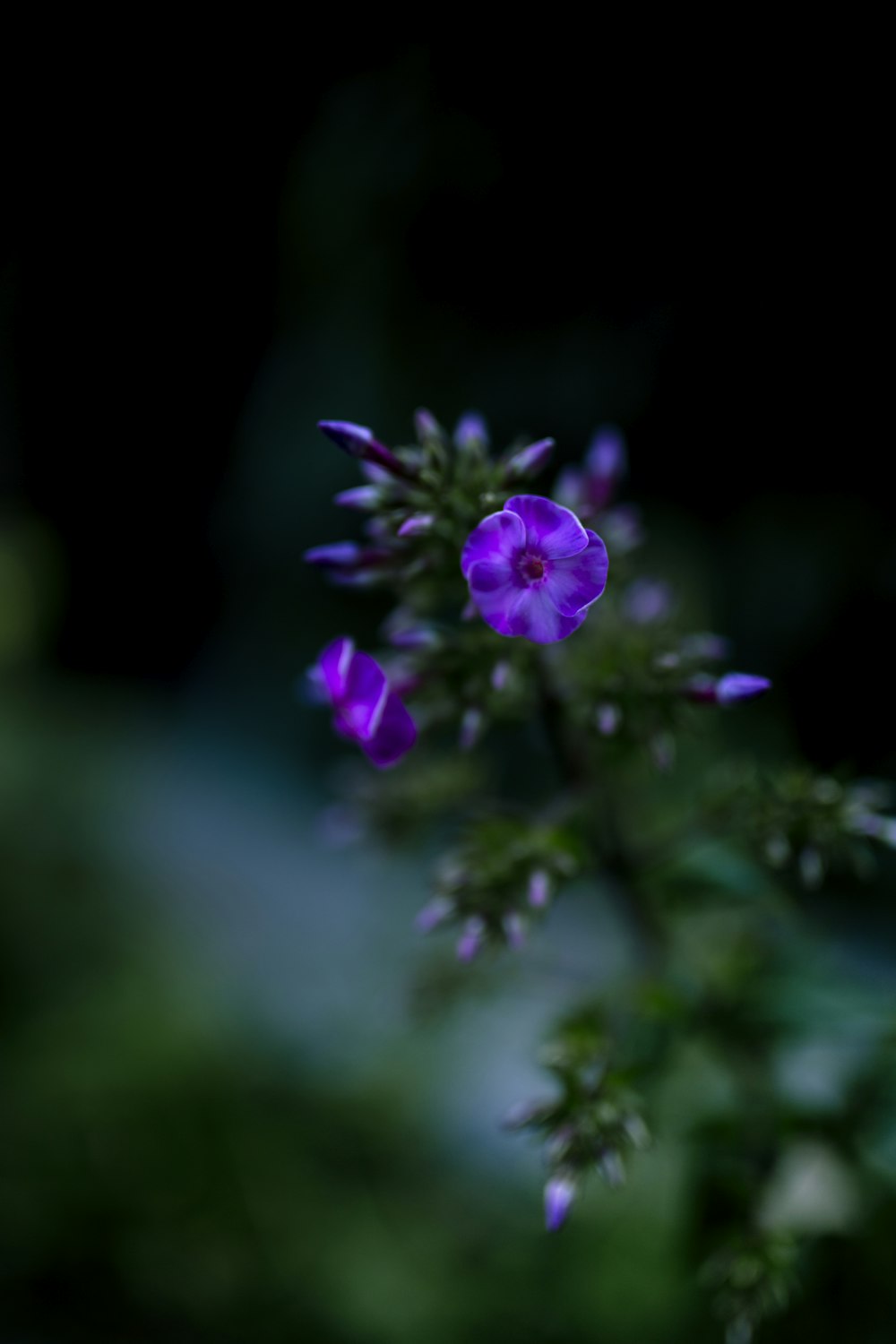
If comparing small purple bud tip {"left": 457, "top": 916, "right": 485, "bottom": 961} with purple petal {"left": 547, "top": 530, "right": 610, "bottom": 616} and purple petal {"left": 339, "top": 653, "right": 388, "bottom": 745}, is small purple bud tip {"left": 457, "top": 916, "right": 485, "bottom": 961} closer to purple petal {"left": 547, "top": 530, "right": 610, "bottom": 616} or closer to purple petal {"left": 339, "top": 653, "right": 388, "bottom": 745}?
purple petal {"left": 339, "top": 653, "right": 388, "bottom": 745}

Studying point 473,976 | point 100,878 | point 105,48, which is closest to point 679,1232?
point 473,976

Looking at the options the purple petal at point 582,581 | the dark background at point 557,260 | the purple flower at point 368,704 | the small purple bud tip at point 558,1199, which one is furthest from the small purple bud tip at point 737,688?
the dark background at point 557,260

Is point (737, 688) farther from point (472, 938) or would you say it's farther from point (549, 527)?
point (472, 938)

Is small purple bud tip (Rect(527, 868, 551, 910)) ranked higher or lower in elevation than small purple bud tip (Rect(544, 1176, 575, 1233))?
higher

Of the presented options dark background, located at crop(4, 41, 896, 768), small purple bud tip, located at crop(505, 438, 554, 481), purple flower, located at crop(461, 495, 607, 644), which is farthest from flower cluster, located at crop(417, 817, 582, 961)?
dark background, located at crop(4, 41, 896, 768)

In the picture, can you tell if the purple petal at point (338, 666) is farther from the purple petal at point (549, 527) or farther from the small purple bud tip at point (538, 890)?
the small purple bud tip at point (538, 890)

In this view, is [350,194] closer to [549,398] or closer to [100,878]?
[549,398]
